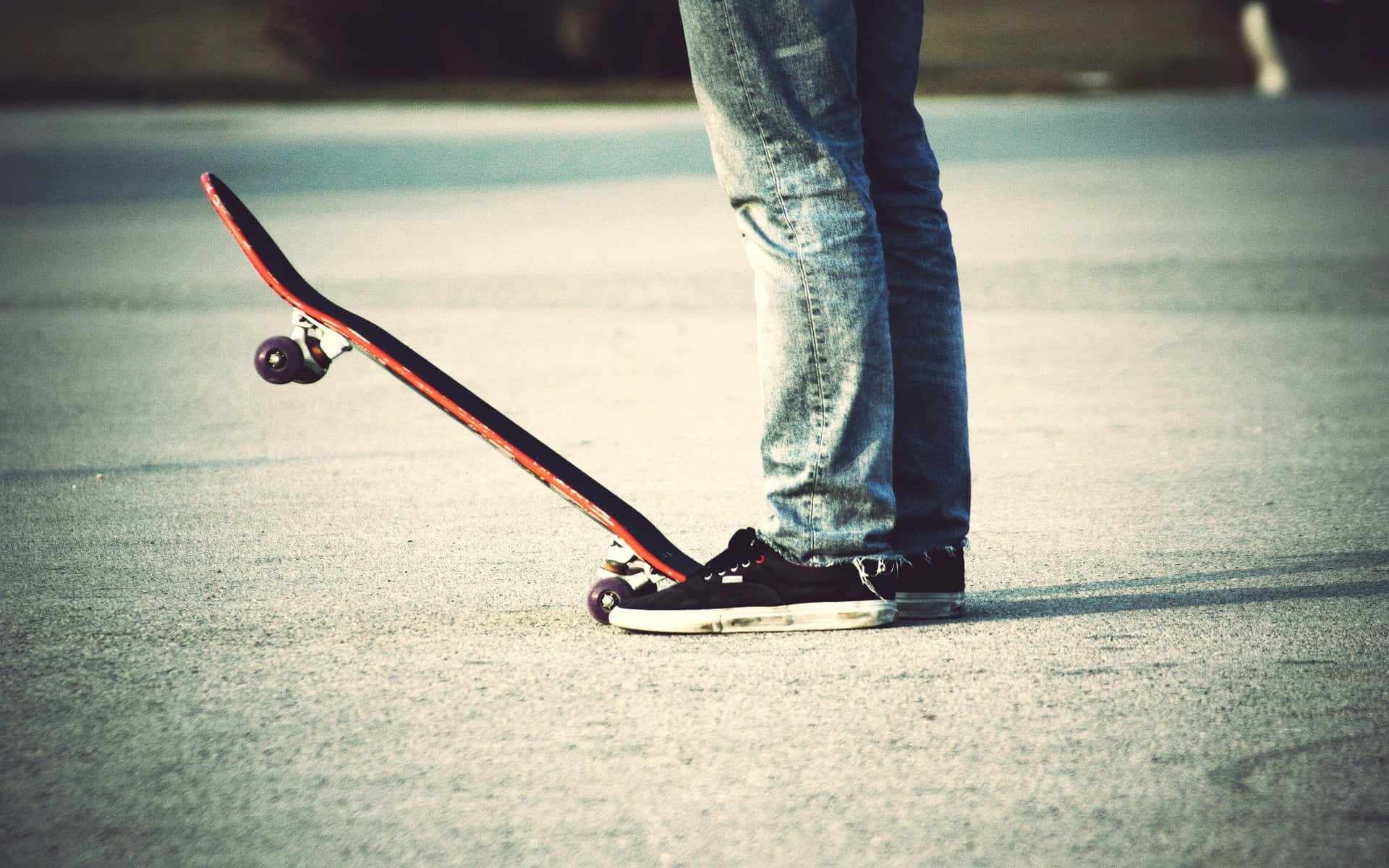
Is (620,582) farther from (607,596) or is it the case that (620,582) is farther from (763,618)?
(763,618)

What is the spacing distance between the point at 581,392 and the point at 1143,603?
2.64 metres

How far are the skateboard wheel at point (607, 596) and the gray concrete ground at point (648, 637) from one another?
75 mm

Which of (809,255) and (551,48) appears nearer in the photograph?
(809,255)

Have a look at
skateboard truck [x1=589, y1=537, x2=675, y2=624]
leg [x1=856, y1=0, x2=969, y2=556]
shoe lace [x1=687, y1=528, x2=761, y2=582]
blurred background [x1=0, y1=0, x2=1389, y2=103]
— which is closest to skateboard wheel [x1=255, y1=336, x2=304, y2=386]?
skateboard truck [x1=589, y1=537, x2=675, y2=624]

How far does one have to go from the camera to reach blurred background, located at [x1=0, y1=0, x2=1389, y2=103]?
24.7 m

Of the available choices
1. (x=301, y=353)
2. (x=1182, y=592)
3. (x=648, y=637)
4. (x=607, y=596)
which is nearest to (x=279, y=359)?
(x=301, y=353)

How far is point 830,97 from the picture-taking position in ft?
8.52

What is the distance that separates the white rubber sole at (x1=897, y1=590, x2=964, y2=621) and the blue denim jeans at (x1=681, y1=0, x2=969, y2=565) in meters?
0.09

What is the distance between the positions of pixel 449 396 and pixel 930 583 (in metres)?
0.93

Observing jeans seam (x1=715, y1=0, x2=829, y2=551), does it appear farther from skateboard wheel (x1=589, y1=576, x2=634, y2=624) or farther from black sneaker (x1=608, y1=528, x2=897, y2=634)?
skateboard wheel (x1=589, y1=576, x2=634, y2=624)

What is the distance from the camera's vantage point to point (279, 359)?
2.83m

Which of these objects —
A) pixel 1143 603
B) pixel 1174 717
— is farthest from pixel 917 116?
pixel 1174 717

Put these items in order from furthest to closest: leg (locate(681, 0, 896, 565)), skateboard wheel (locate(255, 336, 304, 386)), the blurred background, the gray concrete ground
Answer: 1. the blurred background
2. skateboard wheel (locate(255, 336, 304, 386))
3. leg (locate(681, 0, 896, 565))
4. the gray concrete ground

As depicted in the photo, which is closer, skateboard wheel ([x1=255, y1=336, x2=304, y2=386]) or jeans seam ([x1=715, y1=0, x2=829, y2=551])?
jeans seam ([x1=715, y1=0, x2=829, y2=551])
